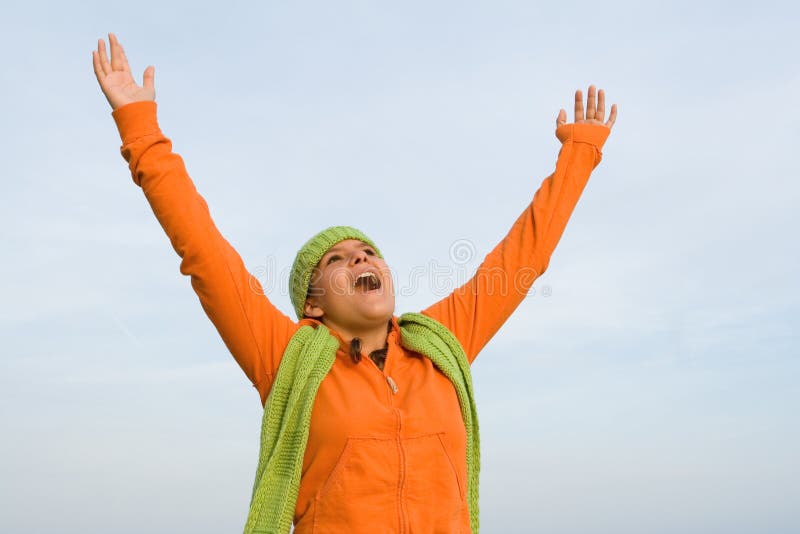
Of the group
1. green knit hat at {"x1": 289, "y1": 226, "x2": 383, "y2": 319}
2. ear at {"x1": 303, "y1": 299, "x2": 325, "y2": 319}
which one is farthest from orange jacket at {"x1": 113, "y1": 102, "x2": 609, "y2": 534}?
green knit hat at {"x1": 289, "y1": 226, "x2": 383, "y2": 319}

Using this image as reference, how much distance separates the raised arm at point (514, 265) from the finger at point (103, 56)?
6.81ft

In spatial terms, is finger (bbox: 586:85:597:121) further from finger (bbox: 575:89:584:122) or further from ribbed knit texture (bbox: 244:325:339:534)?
ribbed knit texture (bbox: 244:325:339:534)

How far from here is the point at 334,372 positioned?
380cm

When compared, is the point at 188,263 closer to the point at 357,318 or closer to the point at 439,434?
the point at 357,318

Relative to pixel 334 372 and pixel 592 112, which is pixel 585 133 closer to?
pixel 592 112

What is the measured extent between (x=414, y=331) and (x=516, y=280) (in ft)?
2.25

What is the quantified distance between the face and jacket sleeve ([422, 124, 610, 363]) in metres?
0.42

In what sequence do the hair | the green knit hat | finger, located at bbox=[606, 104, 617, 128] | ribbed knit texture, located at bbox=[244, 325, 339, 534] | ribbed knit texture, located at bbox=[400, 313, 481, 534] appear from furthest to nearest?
1. finger, located at bbox=[606, 104, 617, 128]
2. the green knit hat
3. ribbed knit texture, located at bbox=[400, 313, 481, 534]
4. the hair
5. ribbed knit texture, located at bbox=[244, 325, 339, 534]

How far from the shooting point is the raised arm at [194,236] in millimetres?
3627

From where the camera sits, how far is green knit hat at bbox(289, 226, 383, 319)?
14.0 ft

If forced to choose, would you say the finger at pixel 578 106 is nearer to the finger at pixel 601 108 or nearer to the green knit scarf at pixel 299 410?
the finger at pixel 601 108

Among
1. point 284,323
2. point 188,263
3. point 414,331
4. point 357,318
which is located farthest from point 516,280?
point 188,263

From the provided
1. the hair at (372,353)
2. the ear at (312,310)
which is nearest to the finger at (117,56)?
the ear at (312,310)

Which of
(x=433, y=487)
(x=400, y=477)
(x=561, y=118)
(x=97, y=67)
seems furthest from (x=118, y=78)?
(x=561, y=118)
